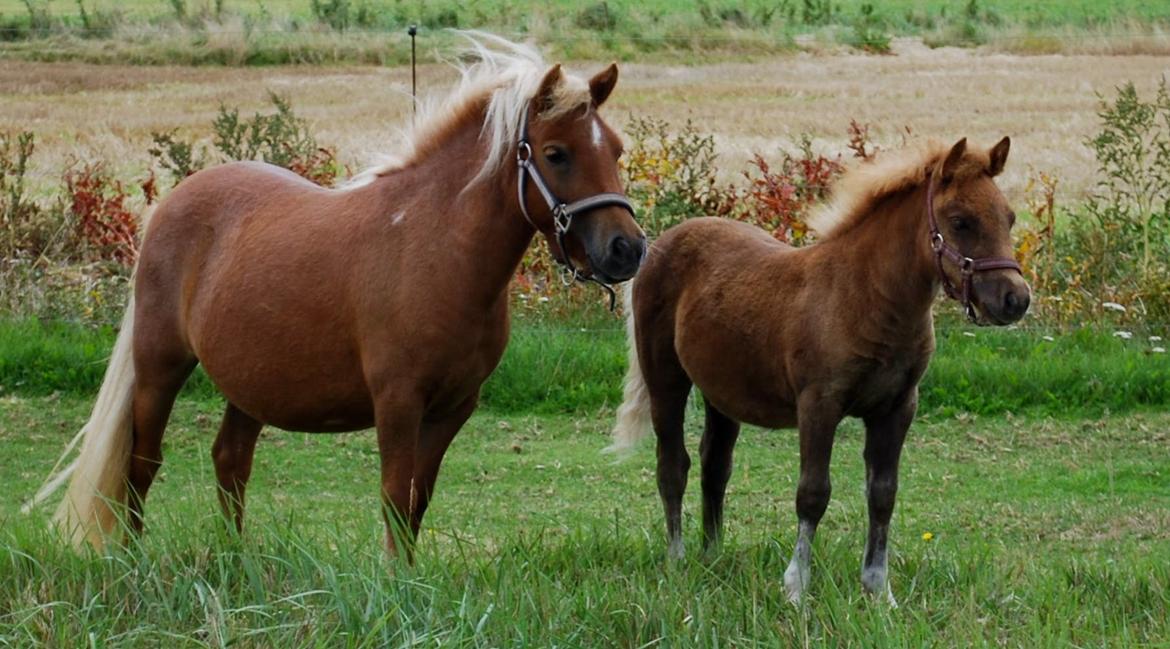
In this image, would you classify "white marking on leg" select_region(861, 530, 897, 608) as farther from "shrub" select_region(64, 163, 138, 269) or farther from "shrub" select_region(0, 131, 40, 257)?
"shrub" select_region(0, 131, 40, 257)

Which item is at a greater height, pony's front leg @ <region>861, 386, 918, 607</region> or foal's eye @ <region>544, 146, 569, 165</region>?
foal's eye @ <region>544, 146, 569, 165</region>

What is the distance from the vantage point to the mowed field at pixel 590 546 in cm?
447

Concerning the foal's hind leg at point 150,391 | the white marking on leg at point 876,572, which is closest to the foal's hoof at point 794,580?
the white marking on leg at point 876,572

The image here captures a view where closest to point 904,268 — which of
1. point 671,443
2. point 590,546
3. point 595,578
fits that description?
point 671,443

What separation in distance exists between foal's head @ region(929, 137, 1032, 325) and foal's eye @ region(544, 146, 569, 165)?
1.26 metres

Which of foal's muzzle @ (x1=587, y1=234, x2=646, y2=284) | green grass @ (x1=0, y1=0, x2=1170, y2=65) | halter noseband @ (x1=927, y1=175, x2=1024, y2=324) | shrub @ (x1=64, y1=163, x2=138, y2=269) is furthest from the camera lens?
green grass @ (x1=0, y1=0, x2=1170, y2=65)

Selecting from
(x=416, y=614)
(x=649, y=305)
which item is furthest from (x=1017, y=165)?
(x=416, y=614)

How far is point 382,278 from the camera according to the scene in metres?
5.37

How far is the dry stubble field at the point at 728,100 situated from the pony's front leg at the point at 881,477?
366 inches

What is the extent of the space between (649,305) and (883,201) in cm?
114

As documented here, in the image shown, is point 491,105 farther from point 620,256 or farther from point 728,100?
point 728,100

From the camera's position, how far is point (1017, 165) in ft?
52.1

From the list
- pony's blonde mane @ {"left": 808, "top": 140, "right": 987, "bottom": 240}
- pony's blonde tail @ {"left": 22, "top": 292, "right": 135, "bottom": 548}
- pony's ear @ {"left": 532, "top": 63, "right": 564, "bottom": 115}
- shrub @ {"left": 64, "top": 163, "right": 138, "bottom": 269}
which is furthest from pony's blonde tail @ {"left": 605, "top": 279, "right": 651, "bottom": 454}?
shrub @ {"left": 64, "top": 163, "right": 138, "bottom": 269}

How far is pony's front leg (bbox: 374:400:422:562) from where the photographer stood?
5.27 meters
